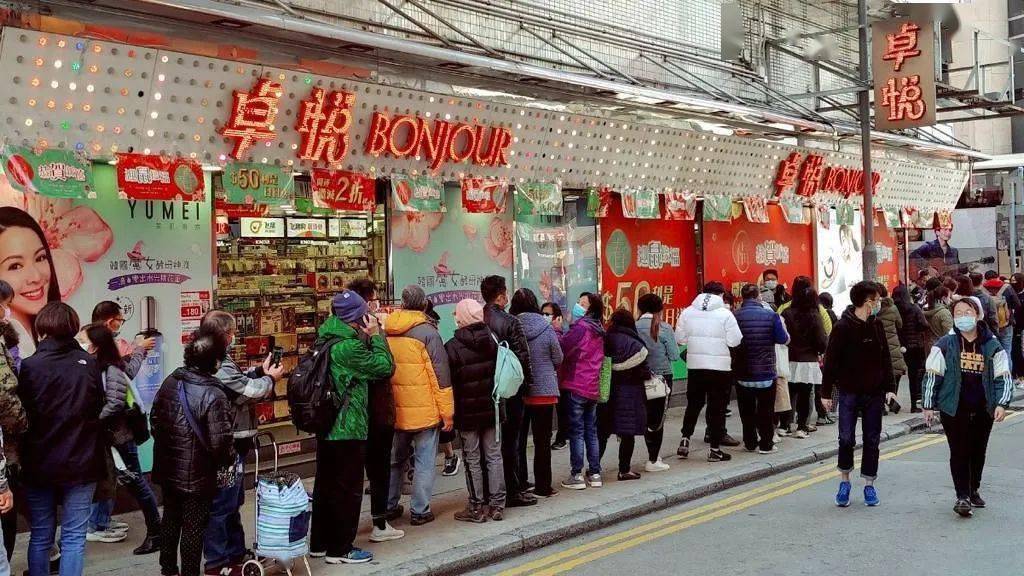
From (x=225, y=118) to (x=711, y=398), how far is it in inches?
223

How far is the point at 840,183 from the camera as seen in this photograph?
18297 mm

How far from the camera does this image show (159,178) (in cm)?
872

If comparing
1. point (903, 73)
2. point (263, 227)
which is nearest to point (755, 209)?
point (903, 73)

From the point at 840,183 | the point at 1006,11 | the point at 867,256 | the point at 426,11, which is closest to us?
the point at 426,11

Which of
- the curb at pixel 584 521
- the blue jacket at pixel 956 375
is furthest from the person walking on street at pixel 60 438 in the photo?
the blue jacket at pixel 956 375

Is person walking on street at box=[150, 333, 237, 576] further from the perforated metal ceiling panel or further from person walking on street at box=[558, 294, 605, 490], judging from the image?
Answer: person walking on street at box=[558, 294, 605, 490]

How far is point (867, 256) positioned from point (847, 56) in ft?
20.8

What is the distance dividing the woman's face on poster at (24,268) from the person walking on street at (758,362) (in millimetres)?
6769

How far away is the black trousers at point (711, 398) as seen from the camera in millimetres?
10703

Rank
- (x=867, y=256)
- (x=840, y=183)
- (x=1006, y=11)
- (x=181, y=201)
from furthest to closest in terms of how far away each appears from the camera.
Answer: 1. (x=1006, y=11)
2. (x=840, y=183)
3. (x=867, y=256)
4. (x=181, y=201)

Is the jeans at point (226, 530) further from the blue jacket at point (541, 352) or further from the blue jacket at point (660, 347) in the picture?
the blue jacket at point (660, 347)

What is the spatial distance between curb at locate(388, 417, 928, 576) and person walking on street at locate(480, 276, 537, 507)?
63cm

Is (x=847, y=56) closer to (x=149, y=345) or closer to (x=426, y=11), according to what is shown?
(x=426, y=11)

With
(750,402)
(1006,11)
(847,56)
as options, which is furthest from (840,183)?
(1006,11)
